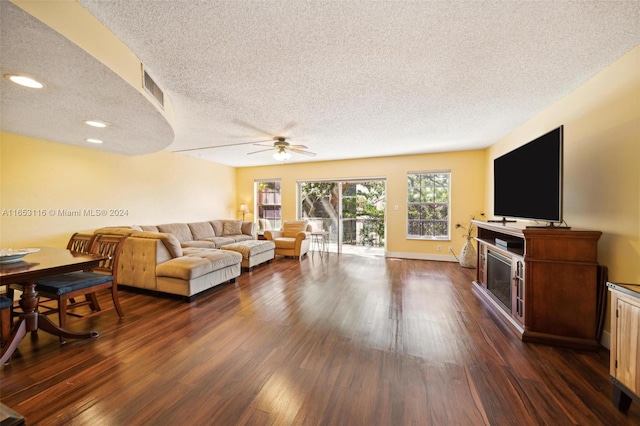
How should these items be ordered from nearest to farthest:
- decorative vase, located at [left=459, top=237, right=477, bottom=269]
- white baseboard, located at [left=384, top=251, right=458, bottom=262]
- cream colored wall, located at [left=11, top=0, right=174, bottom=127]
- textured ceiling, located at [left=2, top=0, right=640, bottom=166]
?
cream colored wall, located at [left=11, top=0, right=174, bottom=127] → textured ceiling, located at [left=2, top=0, right=640, bottom=166] → decorative vase, located at [left=459, top=237, right=477, bottom=269] → white baseboard, located at [left=384, top=251, right=458, bottom=262]

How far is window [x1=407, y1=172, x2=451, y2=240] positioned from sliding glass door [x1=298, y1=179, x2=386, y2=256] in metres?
0.76

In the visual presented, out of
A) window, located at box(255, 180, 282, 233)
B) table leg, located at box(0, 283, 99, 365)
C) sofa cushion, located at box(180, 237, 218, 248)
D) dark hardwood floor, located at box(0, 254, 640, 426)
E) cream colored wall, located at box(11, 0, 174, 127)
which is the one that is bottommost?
dark hardwood floor, located at box(0, 254, 640, 426)

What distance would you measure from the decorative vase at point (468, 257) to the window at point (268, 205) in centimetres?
483

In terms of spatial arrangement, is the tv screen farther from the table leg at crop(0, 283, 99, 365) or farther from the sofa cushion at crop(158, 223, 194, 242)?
the sofa cushion at crop(158, 223, 194, 242)

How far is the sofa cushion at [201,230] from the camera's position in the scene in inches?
217

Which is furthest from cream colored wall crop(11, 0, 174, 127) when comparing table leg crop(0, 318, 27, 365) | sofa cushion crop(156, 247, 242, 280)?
table leg crop(0, 318, 27, 365)

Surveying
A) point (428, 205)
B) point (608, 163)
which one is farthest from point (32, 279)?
point (428, 205)

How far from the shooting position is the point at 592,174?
230 centimetres

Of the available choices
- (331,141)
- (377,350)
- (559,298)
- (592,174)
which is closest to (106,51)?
(377,350)

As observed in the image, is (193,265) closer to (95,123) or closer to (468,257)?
(95,123)

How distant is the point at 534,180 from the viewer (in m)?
2.41

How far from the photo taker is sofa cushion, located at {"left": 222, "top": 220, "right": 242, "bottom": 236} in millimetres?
6262

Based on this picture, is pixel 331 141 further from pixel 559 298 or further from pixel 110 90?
pixel 559 298

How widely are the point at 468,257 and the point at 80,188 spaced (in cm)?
713
